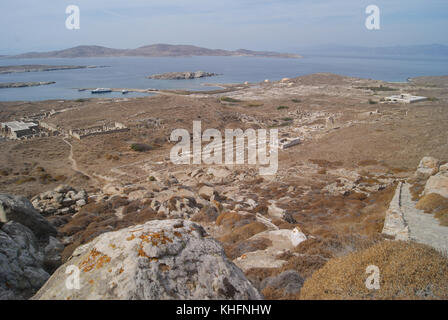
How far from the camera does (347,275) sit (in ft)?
14.4

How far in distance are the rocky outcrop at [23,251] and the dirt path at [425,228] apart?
9182 mm

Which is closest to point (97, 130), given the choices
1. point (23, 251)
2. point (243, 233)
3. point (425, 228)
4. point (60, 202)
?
point (60, 202)

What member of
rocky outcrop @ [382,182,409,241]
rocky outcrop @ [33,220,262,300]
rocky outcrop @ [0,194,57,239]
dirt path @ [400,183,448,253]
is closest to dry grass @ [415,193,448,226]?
dirt path @ [400,183,448,253]

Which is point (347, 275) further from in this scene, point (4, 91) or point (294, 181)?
point (4, 91)

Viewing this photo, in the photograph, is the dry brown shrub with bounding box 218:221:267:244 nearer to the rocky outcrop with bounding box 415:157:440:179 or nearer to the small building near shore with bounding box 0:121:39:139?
the rocky outcrop with bounding box 415:157:440:179

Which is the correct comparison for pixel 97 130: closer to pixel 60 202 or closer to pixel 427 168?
pixel 60 202

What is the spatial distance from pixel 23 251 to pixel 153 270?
4950mm

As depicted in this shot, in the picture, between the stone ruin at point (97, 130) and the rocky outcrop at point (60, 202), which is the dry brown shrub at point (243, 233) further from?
the stone ruin at point (97, 130)

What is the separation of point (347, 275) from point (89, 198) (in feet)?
48.2

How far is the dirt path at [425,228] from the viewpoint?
7277 mm

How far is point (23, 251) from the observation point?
627 centimetres

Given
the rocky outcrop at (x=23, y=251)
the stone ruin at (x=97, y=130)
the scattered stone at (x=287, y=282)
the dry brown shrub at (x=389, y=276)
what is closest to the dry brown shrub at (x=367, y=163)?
the dry brown shrub at (x=389, y=276)
